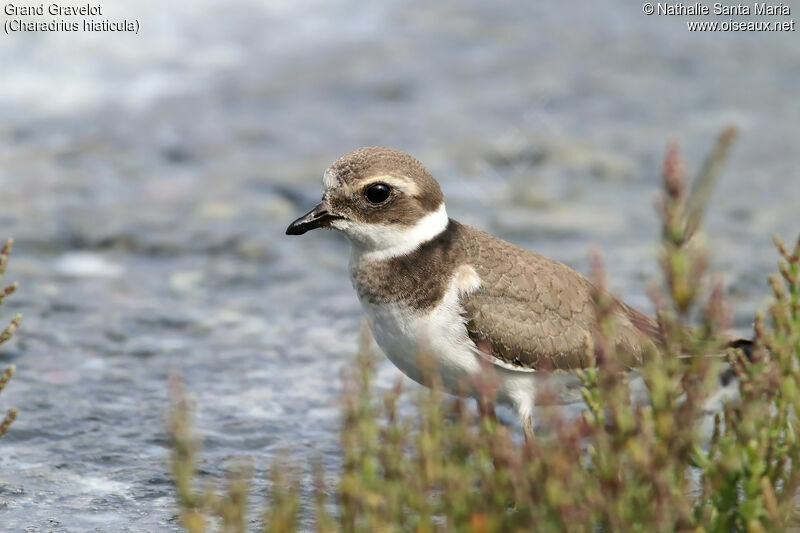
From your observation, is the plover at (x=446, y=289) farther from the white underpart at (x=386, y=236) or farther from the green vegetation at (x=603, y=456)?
the green vegetation at (x=603, y=456)

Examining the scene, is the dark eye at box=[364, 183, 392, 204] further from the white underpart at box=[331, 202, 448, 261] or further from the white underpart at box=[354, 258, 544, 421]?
the white underpart at box=[354, 258, 544, 421]

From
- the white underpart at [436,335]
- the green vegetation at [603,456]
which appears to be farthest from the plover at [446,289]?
the green vegetation at [603,456]

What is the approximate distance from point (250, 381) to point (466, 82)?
7.79m

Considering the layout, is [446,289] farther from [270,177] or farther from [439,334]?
[270,177]

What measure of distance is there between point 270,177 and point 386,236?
5797 mm

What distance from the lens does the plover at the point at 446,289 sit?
20.8 feet

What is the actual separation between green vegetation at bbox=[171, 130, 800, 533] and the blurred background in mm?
2042

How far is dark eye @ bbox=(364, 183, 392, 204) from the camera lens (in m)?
6.69

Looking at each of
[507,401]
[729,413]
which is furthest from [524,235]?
[729,413]

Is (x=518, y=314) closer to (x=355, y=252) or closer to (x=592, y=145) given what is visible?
(x=355, y=252)

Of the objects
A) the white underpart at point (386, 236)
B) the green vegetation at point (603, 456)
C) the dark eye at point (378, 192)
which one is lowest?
the green vegetation at point (603, 456)

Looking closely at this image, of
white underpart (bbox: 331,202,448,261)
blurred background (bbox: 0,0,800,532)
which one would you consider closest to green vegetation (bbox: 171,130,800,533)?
white underpart (bbox: 331,202,448,261)

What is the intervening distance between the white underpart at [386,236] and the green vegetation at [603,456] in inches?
74.7

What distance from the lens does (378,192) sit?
670 centimetres
